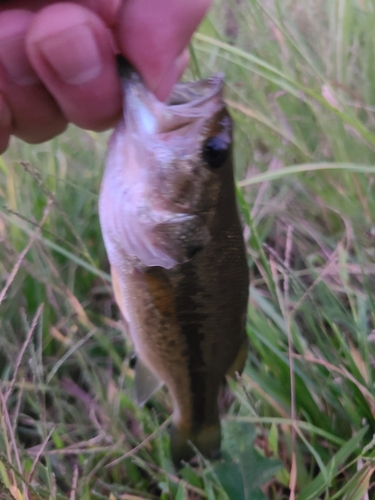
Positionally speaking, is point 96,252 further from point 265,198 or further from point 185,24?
point 185,24

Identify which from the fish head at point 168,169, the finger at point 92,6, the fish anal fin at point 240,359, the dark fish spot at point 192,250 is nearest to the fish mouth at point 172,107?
the fish head at point 168,169

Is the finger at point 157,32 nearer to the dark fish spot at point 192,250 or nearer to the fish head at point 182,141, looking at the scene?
the fish head at point 182,141

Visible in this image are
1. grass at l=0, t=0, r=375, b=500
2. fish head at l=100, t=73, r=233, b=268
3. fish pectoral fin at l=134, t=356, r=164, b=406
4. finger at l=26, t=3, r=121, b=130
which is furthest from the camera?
fish pectoral fin at l=134, t=356, r=164, b=406

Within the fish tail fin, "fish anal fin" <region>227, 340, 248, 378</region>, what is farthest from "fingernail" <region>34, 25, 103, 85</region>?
the fish tail fin

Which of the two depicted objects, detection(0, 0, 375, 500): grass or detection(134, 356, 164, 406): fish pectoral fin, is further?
→ detection(134, 356, 164, 406): fish pectoral fin

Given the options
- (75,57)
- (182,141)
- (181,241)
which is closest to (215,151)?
(182,141)

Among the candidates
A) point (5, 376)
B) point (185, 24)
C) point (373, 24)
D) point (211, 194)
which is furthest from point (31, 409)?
point (373, 24)

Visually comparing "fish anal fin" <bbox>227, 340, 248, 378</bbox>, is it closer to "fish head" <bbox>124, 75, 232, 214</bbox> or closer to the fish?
the fish

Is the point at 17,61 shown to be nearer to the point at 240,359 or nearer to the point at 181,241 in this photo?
the point at 181,241
